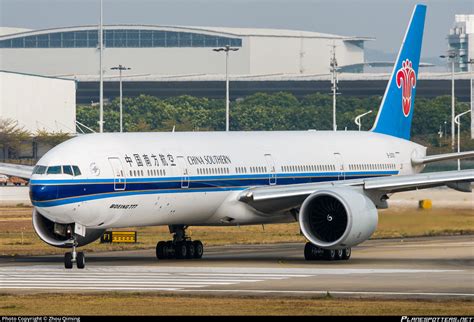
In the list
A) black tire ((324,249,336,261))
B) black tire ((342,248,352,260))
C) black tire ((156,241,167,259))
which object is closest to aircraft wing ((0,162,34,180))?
black tire ((156,241,167,259))

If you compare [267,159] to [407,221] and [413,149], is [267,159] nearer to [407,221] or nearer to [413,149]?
[407,221]

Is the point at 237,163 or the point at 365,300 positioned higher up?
the point at 237,163

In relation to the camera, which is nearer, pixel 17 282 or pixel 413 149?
pixel 17 282

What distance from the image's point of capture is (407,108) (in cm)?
5519

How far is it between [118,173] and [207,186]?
14.2ft

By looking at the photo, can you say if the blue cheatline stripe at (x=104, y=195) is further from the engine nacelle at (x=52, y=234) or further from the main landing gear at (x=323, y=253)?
the main landing gear at (x=323, y=253)

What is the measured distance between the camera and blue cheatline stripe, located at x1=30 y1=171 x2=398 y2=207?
38500 millimetres

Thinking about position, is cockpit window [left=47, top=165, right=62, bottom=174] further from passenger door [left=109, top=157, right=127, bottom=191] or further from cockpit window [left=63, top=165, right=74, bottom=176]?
passenger door [left=109, top=157, right=127, bottom=191]

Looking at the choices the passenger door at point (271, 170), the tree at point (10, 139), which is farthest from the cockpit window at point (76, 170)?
the tree at point (10, 139)

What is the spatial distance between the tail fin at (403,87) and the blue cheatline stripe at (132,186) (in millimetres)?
7556

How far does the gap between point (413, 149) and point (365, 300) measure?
24.1 meters

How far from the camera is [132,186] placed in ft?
133

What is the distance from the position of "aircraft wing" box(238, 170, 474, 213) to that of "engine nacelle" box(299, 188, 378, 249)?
573 millimetres

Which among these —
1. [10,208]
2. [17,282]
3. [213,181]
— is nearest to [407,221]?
[213,181]
